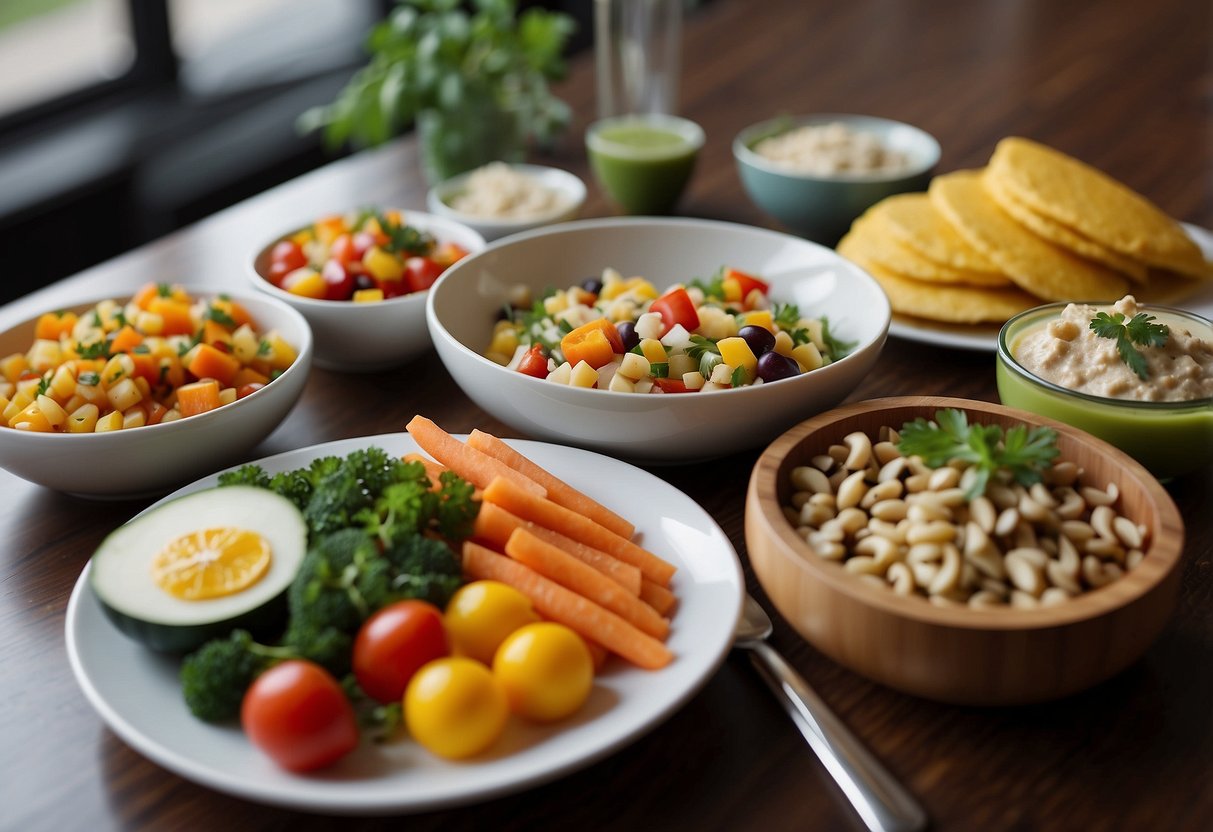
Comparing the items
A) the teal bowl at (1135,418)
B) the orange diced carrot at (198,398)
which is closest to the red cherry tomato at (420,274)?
the orange diced carrot at (198,398)

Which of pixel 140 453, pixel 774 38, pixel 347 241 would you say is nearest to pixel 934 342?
pixel 347 241

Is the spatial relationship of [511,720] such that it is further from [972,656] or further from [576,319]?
[576,319]

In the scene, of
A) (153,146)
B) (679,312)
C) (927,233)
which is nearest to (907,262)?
(927,233)

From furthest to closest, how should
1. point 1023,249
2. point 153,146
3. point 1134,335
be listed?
1. point 153,146
2. point 1023,249
3. point 1134,335

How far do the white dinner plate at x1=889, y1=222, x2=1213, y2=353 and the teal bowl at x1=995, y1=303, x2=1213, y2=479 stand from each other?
14.3 inches

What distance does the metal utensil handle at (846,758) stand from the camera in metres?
1.20

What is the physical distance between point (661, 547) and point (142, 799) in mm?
724

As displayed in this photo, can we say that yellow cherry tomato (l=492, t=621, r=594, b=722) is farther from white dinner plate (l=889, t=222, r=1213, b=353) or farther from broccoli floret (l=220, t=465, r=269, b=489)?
white dinner plate (l=889, t=222, r=1213, b=353)

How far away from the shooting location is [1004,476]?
4.69 ft

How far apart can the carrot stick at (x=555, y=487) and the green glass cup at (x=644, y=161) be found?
4.19 feet

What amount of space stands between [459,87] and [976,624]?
2.19 metres

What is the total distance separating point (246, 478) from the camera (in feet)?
5.08

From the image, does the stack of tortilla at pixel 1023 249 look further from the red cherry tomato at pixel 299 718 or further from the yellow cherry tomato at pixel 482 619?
the red cherry tomato at pixel 299 718

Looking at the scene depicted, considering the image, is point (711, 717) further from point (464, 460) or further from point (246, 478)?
point (246, 478)
